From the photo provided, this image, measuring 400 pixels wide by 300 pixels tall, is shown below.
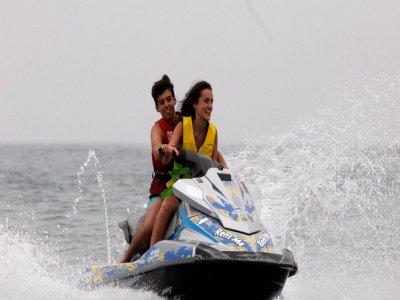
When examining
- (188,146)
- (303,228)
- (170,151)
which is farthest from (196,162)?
(303,228)

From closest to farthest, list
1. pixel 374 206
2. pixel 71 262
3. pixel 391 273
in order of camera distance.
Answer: pixel 391 273 < pixel 71 262 < pixel 374 206

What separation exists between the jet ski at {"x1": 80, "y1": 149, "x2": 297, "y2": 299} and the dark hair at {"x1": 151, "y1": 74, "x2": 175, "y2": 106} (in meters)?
0.70

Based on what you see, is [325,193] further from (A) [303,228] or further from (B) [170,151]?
(B) [170,151]

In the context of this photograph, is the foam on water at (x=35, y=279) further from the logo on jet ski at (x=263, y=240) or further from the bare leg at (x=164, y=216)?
the logo on jet ski at (x=263, y=240)

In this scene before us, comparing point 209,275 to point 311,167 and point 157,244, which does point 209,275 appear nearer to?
point 157,244

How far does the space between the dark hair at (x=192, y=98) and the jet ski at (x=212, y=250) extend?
1.25 ft

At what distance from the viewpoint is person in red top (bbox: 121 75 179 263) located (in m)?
5.79

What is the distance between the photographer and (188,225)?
5.18 m

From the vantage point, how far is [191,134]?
556cm

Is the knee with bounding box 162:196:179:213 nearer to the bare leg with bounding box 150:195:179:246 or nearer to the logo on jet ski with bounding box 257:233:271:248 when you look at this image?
the bare leg with bounding box 150:195:179:246

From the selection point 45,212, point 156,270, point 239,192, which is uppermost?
point 239,192

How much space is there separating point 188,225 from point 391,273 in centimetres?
332

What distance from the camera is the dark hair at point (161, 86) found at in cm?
590

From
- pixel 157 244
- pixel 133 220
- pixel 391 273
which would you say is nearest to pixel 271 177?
pixel 391 273
